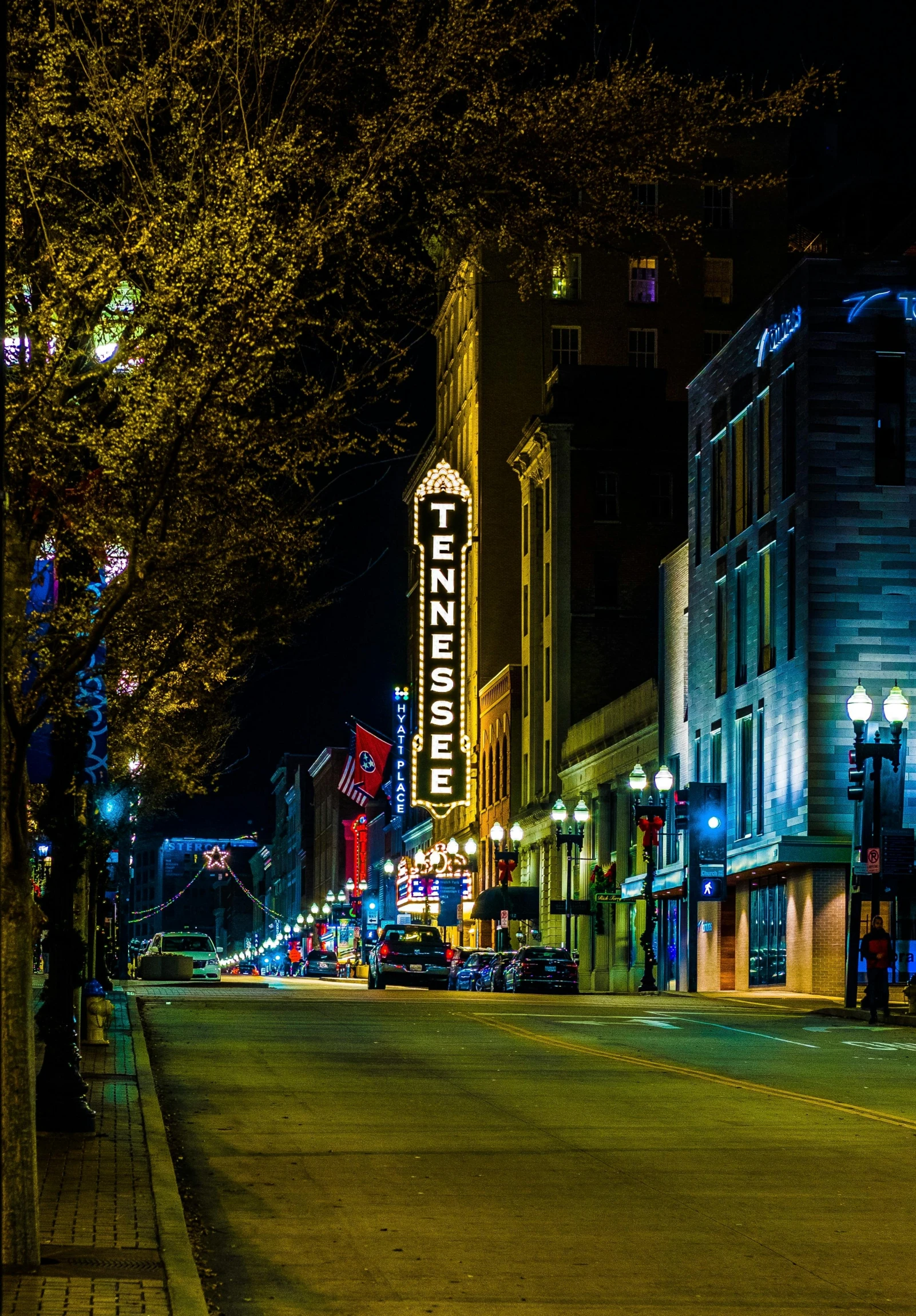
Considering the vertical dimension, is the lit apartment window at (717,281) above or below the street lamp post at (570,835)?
above

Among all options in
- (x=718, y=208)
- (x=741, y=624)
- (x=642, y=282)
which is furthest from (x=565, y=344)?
(x=741, y=624)

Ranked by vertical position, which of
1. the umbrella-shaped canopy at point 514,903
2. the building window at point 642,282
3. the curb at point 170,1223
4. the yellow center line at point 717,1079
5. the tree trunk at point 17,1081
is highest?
the building window at point 642,282

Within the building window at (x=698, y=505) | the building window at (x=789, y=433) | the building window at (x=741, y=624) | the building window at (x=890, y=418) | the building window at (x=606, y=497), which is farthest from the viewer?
the building window at (x=606, y=497)

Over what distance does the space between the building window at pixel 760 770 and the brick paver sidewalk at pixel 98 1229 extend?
118 ft

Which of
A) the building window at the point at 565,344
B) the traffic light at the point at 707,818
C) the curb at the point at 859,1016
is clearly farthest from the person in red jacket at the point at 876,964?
the building window at the point at 565,344

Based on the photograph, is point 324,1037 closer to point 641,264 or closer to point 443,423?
point 641,264

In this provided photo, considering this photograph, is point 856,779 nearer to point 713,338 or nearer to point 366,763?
point 713,338

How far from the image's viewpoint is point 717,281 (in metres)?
93.9

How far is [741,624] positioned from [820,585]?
261 inches

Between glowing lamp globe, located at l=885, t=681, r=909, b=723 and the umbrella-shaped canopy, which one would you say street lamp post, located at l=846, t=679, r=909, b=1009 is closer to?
glowing lamp globe, located at l=885, t=681, r=909, b=723

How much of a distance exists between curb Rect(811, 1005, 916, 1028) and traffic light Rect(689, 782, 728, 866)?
13505mm

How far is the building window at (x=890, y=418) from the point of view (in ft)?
160

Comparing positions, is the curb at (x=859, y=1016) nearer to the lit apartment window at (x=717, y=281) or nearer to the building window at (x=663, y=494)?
the building window at (x=663, y=494)

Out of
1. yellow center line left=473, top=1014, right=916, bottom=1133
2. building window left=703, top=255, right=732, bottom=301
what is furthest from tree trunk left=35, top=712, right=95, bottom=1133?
building window left=703, top=255, right=732, bottom=301
